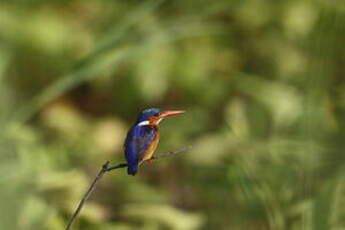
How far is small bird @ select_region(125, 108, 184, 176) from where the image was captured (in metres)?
0.75

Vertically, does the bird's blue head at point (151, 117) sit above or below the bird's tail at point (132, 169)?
above

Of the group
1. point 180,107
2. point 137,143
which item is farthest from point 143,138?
point 180,107

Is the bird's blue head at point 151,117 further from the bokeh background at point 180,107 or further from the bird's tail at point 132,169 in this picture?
the bokeh background at point 180,107

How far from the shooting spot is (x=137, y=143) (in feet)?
2.56

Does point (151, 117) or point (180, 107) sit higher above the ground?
point (180, 107)

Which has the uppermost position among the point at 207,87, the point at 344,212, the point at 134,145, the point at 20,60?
the point at 20,60

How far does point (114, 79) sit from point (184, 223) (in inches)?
60.2

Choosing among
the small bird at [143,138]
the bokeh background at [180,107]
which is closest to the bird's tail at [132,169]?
the small bird at [143,138]

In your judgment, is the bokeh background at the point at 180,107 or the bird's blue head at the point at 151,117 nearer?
the bird's blue head at the point at 151,117

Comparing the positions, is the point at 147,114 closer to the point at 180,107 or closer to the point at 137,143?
the point at 137,143

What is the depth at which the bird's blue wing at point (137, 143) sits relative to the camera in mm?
750

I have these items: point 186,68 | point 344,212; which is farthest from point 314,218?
point 186,68

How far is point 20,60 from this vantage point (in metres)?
3.21

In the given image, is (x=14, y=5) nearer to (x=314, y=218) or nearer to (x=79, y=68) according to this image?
(x=79, y=68)
